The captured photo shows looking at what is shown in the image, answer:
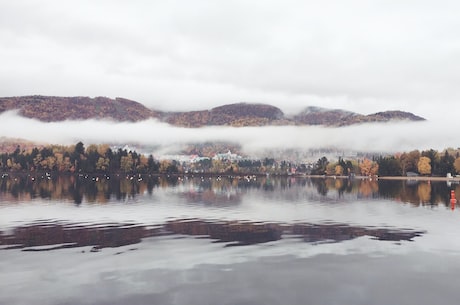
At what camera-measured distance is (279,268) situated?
2956 centimetres

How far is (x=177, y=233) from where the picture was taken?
1719 inches

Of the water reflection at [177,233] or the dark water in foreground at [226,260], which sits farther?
the water reflection at [177,233]

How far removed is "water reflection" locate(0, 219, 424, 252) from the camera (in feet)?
126

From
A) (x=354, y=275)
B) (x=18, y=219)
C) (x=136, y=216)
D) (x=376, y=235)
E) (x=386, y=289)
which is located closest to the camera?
(x=386, y=289)

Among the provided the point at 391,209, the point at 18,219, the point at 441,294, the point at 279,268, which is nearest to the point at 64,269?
the point at 279,268

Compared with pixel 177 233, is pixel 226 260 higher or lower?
lower

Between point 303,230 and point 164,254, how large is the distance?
17772 mm

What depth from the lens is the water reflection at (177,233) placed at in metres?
38.3

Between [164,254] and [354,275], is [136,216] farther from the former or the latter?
[354,275]

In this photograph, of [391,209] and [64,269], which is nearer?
[64,269]

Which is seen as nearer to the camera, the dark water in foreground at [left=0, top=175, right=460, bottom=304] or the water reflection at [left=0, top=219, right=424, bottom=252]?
the dark water in foreground at [left=0, top=175, right=460, bottom=304]

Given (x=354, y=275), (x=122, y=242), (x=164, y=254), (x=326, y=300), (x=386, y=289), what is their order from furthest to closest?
(x=122, y=242), (x=164, y=254), (x=354, y=275), (x=386, y=289), (x=326, y=300)

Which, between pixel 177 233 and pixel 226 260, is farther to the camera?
pixel 177 233

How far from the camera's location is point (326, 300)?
2327 centimetres
